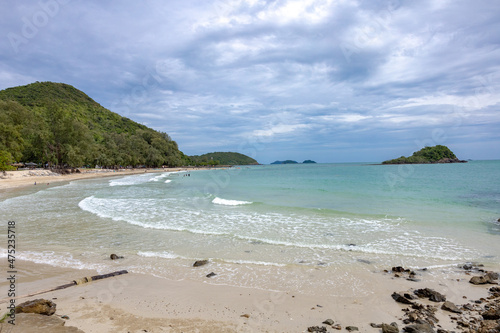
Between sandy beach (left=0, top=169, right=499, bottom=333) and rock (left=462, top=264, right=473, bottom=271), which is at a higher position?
sandy beach (left=0, top=169, right=499, bottom=333)

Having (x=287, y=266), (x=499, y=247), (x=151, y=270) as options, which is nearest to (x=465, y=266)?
(x=499, y=247)

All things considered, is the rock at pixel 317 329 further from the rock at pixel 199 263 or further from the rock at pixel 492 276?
the rock at pixel 492 276

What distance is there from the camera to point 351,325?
4895mm

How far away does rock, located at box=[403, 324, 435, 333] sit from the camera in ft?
14.8

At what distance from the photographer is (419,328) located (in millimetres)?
4570

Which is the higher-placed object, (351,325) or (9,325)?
(9,325)

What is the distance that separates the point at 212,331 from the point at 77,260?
6.15m

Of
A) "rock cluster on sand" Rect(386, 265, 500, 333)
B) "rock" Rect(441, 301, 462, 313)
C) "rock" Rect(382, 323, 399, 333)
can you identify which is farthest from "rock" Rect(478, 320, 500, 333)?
"rock" Rect(382, 323, 399, 333)

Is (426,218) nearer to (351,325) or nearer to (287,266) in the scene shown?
(287,266)

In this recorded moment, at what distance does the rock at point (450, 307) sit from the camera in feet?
17.4

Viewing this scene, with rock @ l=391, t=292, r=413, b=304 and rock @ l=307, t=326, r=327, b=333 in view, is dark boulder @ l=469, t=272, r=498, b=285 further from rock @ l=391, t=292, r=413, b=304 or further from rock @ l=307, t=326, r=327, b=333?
rock @ l=307, t=326, r=327, b=333

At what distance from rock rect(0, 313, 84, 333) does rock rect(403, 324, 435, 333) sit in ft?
18.0

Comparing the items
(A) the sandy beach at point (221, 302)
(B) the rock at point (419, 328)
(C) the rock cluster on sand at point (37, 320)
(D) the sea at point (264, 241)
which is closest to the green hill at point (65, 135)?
(D) the sea at point (264, 241)

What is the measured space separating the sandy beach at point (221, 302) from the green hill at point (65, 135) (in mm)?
54233
